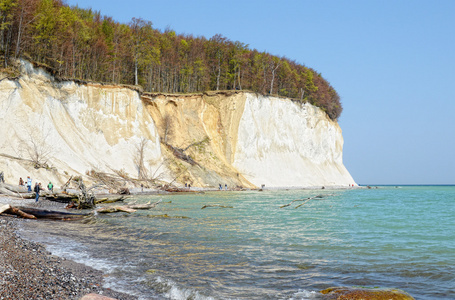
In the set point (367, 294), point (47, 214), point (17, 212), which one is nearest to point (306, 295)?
point (367, 294)

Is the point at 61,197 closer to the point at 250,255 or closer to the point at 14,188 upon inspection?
the point at 14,188

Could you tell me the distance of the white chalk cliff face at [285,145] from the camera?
191ft

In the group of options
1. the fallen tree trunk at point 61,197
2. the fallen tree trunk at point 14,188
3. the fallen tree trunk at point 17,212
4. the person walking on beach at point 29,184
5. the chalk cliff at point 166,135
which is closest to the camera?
the fallen tree trunk at point 17,212

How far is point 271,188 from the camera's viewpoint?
55.1m

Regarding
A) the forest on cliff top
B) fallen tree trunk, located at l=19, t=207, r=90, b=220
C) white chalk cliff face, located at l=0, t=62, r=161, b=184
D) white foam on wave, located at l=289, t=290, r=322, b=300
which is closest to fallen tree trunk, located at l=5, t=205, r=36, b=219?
fallen tree trunk, located at l=19, t=207, r=90, b=220

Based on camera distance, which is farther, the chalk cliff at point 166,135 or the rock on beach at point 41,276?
→ the chalk cliff at point 166,135

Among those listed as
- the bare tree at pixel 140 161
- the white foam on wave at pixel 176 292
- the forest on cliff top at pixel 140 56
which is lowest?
the white foam on wave at pixel 176 292

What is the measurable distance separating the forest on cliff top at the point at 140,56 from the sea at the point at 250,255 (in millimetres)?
29503

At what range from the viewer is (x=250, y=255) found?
11023 millimetres

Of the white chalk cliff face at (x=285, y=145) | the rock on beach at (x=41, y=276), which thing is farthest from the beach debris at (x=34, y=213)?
the white chalk cliff face at (x=285, y=145)

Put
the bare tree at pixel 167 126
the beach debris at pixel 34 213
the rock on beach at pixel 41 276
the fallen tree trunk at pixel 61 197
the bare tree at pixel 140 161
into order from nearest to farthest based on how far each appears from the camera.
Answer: the rock on beach at pixel 41 276, the beach debris at pixel 34 213, the fallen tree trunk at pixel 61 197, the bare tree at pixel 140 161, the bare tree at pixel 167 126

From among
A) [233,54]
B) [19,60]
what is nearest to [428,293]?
[19,60]

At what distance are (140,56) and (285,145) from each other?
2648 centimetres

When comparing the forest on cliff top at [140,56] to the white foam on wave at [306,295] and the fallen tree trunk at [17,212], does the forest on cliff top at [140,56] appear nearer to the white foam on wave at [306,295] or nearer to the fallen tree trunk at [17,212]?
the fallen tree trunk at [17,212]
